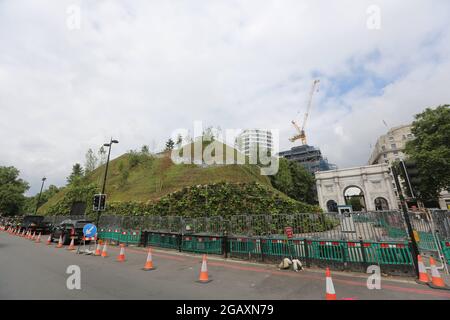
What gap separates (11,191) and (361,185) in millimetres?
90185

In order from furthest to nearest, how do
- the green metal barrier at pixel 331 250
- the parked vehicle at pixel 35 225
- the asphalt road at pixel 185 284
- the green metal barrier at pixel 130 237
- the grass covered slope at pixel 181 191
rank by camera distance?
the parked vehicle at pixel 35 225
the grass covered slope at pixel 181 191
the green metal barrier at pixel 130 237
the green metal barrier at pixel 331 250
the asphalt road at pixel 185 284

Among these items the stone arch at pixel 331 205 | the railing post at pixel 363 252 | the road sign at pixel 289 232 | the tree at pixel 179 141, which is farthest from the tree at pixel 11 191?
the stone arch at pixel 331 205

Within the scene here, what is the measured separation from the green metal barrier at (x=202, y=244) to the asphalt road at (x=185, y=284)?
7.72 feet

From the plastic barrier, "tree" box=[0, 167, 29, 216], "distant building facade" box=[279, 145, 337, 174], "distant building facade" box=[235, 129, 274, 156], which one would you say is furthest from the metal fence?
"distant building facade" box=[279, 145, 337, 174]

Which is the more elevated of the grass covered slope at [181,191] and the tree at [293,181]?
the tree at [293,181]

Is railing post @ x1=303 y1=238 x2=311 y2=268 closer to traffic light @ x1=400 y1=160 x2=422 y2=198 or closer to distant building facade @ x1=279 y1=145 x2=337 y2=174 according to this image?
traffic light @ x1=400 y1=160 x2=422 y2=198

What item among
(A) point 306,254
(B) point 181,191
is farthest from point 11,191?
(A) point 306,254

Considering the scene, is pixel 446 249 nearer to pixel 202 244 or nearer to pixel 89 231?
pixel 202 244

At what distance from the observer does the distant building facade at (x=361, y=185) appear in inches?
1996

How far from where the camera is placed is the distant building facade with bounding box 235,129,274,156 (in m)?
38.5

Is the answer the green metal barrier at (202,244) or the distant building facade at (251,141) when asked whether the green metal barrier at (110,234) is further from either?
the distant building facade at (251,141)

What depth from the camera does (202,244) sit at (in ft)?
38.2
